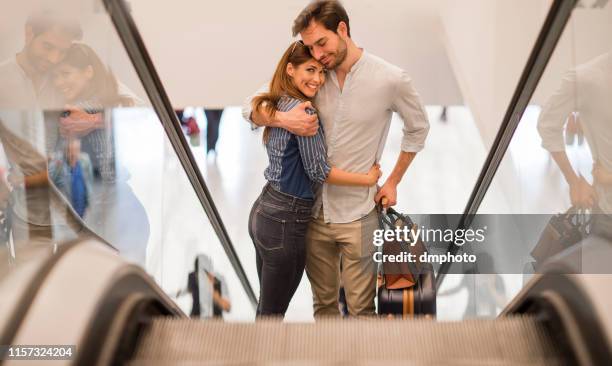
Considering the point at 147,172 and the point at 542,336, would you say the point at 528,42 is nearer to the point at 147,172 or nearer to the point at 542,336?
the point at 147,172

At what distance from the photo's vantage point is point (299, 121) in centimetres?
353

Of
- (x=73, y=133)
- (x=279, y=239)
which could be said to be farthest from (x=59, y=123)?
(x=279, y=239)

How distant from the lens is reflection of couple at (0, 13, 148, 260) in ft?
10.4

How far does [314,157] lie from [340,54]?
0.54 m

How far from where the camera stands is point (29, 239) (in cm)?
318

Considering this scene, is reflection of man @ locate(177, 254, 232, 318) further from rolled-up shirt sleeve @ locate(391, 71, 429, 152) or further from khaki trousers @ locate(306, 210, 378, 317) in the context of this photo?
rolled-up shirt sleeve @ locate(391, 71, 429, 152)

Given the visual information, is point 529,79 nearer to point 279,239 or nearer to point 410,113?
point 410,113

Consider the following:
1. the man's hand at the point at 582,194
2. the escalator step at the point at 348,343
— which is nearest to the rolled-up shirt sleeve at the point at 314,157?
the man's hand at the point at 582,194

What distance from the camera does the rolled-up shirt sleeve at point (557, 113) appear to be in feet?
11.4

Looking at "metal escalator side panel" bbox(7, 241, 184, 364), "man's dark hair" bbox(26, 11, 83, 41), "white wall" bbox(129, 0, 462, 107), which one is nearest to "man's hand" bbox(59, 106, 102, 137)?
"man's dark hair" bbox(26, 11, 83, 41)

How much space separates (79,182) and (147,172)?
1.44m

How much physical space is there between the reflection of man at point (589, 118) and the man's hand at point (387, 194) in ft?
2.78

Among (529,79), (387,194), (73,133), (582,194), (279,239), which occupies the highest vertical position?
(529,79)

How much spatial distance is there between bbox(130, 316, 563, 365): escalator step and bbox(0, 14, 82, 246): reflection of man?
1.49 metres
